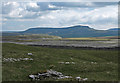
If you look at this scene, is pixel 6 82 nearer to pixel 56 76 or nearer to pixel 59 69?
pixel 56 76

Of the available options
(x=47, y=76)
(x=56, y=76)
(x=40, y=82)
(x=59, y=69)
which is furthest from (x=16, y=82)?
(x=59, y=69)

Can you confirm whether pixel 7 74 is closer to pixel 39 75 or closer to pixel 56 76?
pixel 39 75

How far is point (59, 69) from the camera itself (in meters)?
32.3

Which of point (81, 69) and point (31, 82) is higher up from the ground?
point (31, 82)

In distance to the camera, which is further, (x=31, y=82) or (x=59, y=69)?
(x=59, y=69)

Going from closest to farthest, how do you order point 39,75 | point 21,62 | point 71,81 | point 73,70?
1. point 71,81
2. point 39,75
3. point 73,70
4. point 21,62

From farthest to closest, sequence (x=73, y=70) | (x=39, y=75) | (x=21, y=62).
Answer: (x=21, y=62), (x=73, y=70), (x=39, y=75)

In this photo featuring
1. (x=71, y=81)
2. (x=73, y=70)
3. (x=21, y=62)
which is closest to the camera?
(x=71, y=81)

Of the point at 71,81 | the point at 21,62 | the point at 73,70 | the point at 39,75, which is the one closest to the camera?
the point at 71,81

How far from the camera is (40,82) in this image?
21.0 m

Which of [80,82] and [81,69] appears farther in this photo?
[81,69]

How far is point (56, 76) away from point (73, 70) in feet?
26.2

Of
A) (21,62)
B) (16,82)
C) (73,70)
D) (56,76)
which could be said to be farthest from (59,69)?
(16,82)

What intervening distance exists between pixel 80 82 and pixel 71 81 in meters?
1.22
